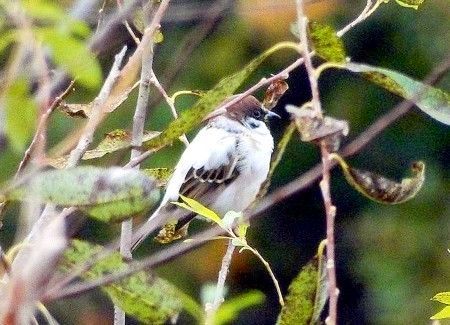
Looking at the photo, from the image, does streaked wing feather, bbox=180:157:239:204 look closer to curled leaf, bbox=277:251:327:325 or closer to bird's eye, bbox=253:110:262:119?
bird's eye, bbox=253:110:262:119

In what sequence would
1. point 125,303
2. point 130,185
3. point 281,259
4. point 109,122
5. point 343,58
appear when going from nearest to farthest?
point 130,185, point 125,303, point 343,58, point 109,122, point 281,259

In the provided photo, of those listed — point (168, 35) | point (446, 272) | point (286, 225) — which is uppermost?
point (168, 35)

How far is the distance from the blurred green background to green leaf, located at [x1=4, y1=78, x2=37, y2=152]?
3.74 metres

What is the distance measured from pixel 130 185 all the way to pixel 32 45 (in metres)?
0.19

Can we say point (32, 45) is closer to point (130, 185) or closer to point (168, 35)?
point (130, 185)

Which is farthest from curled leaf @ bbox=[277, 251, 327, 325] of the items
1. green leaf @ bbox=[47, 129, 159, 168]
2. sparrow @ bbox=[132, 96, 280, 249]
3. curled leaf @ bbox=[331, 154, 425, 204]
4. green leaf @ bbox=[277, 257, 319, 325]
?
sparrow @ bbox=[132, 96, 280, 249]

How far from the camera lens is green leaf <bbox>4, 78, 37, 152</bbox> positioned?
2.66 ft

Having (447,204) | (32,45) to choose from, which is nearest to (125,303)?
(32,45)

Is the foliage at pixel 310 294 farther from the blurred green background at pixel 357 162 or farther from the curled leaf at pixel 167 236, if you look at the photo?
the blurred green background at pixel 357 162

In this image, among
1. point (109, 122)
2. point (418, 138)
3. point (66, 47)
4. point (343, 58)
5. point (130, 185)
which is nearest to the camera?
point (66, 47)

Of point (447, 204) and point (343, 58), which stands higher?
point (447, 204)

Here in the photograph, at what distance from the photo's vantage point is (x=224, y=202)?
3.12 metres

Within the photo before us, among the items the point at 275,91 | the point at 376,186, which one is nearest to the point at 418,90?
the point at 376,186

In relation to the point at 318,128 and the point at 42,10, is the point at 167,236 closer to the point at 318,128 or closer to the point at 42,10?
the point at 318,128
